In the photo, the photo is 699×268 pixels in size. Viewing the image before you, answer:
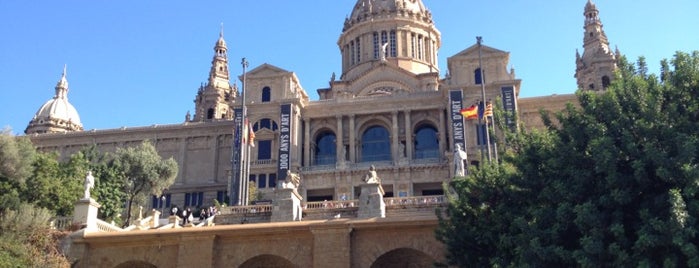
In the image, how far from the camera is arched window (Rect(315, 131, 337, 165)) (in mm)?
56544

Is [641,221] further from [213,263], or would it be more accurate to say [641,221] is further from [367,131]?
[367,131]

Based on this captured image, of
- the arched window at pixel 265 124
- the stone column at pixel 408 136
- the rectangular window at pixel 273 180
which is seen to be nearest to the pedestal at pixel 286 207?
the rectangular window at pixel 273 180

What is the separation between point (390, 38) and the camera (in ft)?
226

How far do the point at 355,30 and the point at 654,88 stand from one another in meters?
56.3

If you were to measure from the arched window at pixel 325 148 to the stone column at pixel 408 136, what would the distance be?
634 centimetres

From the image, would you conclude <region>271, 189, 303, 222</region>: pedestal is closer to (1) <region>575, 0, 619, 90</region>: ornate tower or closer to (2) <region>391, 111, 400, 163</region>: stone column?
(2) <region>391, 111, 400, 163</region>: stone column

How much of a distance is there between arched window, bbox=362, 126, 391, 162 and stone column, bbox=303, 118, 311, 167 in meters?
4.58

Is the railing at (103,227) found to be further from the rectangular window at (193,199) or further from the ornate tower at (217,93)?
the ornate tower at (217,93)

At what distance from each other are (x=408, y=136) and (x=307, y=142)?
8.51m

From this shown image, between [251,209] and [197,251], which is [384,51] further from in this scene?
[197,251]

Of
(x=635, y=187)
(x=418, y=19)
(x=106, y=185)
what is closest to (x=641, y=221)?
(x=635, y=187)

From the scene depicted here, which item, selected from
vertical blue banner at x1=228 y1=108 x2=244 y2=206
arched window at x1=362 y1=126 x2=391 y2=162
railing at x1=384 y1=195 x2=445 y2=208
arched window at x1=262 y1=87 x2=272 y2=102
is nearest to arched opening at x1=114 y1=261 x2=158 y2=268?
railing at x1=384 y1=195 x2=445 y2=208

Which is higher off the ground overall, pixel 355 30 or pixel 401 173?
pixel 355 30

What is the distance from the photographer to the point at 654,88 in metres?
15.9
